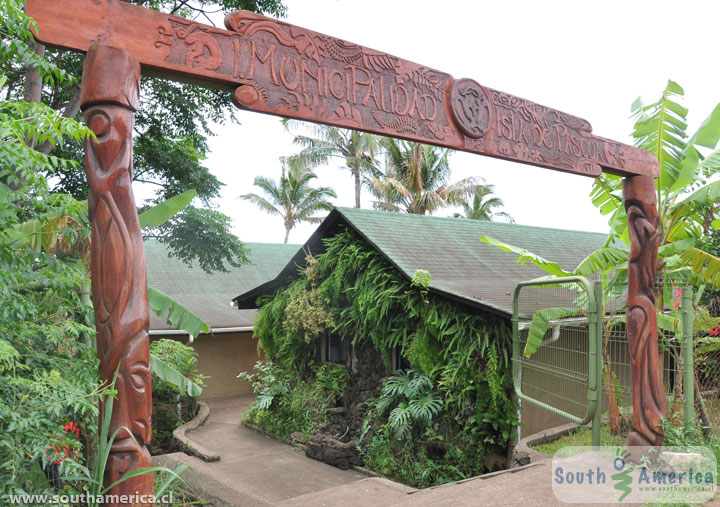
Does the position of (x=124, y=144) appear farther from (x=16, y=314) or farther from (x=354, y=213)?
(x=354, y=213)

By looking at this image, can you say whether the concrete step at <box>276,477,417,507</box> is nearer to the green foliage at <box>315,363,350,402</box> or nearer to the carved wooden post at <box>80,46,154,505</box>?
the carved wooden post at <box>80,46,154,505</box>

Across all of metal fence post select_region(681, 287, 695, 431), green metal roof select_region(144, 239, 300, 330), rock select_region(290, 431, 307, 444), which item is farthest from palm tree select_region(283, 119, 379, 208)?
metal fence post select_region(681, 287, 695, 431)

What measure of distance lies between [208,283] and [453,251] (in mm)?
10721

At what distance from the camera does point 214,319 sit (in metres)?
17.1

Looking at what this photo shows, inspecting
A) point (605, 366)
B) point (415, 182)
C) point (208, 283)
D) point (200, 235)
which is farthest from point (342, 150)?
point (605, 366)

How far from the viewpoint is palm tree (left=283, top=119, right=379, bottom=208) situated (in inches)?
1145

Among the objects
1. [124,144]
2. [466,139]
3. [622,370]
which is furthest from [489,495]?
[622,370]

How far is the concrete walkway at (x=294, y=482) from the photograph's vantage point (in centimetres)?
526

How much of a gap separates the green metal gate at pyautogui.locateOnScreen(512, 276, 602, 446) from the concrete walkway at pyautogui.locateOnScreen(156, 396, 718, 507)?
90cm

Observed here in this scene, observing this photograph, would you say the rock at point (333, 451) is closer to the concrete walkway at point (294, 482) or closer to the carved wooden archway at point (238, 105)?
the concrete walkway at point (294, 482)

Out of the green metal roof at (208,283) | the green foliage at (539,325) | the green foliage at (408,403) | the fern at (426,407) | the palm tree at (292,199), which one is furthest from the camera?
the palm tree at (292,199)

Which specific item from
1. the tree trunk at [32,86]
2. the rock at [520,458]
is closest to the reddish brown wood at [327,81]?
the rock at [520,458]

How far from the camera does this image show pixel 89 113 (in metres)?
2.97
